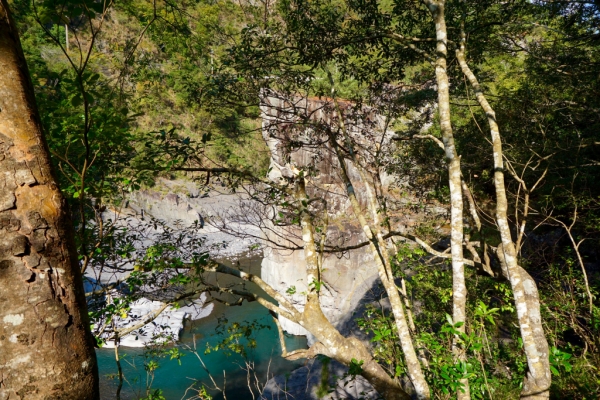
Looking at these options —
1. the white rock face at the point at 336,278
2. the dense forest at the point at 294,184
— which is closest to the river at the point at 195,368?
the white rock face at the point at 336,278

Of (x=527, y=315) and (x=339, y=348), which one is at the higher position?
(x=527, y=315)

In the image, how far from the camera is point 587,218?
5.45 m

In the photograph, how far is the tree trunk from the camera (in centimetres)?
66

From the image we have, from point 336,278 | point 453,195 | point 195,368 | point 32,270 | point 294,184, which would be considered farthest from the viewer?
point 336,278

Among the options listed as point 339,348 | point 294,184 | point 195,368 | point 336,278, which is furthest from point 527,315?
point 336,278

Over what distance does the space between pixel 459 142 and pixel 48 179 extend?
7900 millimetres

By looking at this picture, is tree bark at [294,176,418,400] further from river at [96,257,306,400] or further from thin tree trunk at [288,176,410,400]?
river at [96,257,306,400]

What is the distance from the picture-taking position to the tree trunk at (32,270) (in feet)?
2.18

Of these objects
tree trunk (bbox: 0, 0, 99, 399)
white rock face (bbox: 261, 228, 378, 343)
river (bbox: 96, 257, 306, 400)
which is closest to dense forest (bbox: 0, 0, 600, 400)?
tree trunk (bbox: 0, 0, 99, 399)

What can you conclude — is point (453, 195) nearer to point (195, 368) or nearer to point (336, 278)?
point (195, 368)

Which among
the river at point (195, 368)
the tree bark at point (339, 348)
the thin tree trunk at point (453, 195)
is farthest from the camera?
the river at point (195, 368)

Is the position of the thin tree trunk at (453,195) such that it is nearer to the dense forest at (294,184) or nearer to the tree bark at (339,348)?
the dense forest at (294,184)

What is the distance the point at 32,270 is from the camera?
70 cm

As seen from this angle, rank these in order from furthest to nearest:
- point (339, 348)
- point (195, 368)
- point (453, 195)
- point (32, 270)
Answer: point (195, 368) < point (453, 195) < point (339, 348) < point (32, 270)
